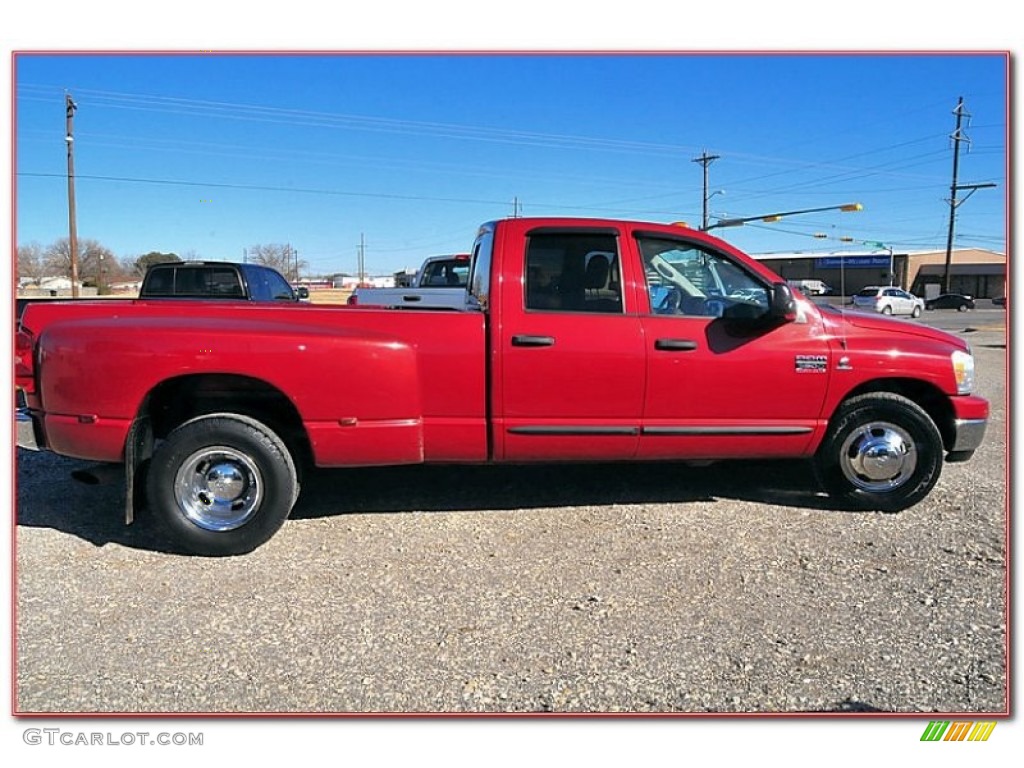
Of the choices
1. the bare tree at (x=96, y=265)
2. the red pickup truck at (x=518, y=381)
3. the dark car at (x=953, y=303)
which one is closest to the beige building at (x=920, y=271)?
the dark car at (x=953, y=303)

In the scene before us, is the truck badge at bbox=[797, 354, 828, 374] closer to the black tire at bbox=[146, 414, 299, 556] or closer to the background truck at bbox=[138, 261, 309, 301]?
the black tire at bbox=[146, 414, 299, 556]

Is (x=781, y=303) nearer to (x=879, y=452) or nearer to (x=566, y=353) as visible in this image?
(x=879, y=452)

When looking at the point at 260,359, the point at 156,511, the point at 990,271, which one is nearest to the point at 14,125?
the point at 260,359

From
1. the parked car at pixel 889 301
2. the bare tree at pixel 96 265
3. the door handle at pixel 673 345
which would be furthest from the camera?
the parked car at pixel 889 301

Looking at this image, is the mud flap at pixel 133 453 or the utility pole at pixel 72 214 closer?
the mud flap at pixel 133 453

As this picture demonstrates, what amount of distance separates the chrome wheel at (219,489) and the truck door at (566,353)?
1395 millimetres

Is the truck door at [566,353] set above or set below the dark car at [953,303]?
below

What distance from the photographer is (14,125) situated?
10.2 feet

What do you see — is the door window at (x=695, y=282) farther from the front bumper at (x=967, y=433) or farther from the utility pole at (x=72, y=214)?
the utility pole at (x=72, y=214)

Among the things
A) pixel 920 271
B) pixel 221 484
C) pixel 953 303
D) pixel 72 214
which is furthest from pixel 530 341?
pixel 920 271

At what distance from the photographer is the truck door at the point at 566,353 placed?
167 inches

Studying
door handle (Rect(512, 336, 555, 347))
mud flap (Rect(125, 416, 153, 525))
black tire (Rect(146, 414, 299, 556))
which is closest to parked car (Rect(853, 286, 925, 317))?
door handle (Rect(512, 336, 555, 347))

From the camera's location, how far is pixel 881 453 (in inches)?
184

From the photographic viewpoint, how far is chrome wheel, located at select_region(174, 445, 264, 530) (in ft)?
13.1
